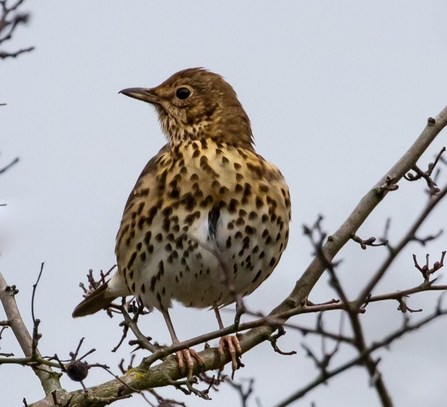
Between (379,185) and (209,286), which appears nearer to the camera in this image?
(379,185)

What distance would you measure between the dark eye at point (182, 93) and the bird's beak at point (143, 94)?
0.18 metres

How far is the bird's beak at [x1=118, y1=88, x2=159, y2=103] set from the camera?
7785 millimetres

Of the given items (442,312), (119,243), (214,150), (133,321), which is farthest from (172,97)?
(442,312)

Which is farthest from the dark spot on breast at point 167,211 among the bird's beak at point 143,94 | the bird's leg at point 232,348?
the bird's beak at point 143,94

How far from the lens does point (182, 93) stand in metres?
7.88

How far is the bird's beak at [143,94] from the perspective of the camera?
7.79 m

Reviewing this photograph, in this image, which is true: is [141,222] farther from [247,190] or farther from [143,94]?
[143,94]

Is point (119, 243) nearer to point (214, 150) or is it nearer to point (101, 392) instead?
point (214, 150)

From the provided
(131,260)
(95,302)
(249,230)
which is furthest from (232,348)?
(95,302)

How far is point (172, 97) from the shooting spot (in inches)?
309

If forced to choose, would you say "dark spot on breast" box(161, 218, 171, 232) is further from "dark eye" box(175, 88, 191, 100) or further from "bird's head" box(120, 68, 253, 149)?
"dark eye" box(175, 88, 191, 100)

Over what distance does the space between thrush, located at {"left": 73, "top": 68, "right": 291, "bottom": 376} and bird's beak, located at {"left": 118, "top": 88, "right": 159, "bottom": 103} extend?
0.19m

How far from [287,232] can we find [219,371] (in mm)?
1576

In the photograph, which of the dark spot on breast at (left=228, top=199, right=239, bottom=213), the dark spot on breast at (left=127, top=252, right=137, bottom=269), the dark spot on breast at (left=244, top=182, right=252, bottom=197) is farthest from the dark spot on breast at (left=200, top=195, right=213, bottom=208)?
the dark spot on breast at (left=127, top=252, right=137, bottom=269)
